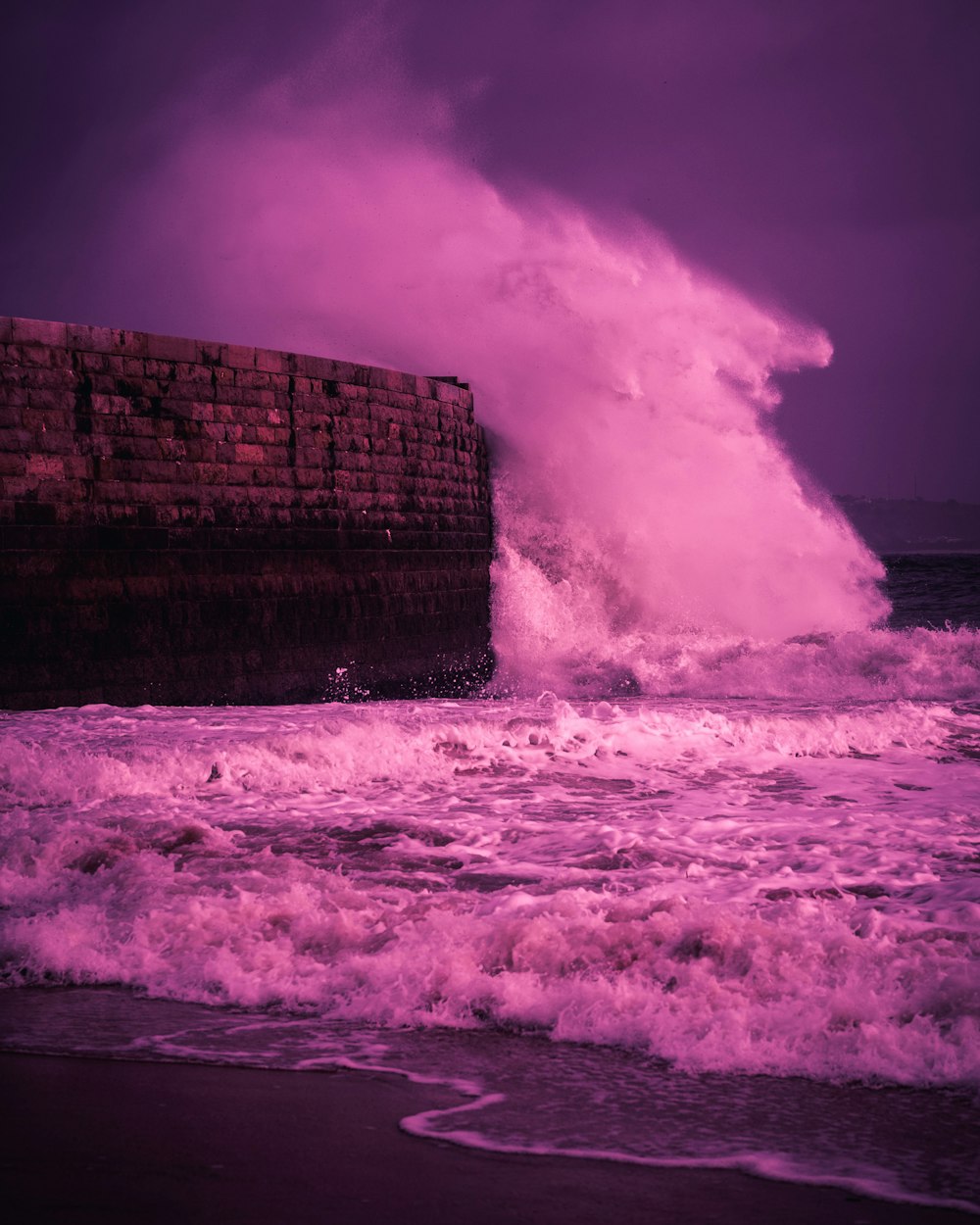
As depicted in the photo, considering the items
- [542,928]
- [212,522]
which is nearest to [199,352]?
[212,522]

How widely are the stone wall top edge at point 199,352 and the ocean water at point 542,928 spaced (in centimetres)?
378

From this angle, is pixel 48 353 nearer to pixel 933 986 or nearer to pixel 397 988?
pixel 397 988

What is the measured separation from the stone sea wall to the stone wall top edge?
0.02 metres

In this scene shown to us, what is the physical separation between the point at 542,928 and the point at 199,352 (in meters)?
9.19

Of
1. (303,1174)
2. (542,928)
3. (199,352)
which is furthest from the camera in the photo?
(199,352)

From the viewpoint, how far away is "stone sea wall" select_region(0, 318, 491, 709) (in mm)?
10992

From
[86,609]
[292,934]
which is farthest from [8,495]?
[292,934]

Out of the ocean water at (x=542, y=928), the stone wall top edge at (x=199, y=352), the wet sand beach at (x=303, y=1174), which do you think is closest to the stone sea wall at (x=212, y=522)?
the stone wall top edge at (x=199, y=352)

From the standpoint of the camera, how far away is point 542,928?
4.27m

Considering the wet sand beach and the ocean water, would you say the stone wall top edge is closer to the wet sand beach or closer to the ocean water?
the ocean water

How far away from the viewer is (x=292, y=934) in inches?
177

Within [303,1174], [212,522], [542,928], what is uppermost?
[212,522]

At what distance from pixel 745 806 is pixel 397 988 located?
338 cm

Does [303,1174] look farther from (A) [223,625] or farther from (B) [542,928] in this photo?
(A) [223,625]
